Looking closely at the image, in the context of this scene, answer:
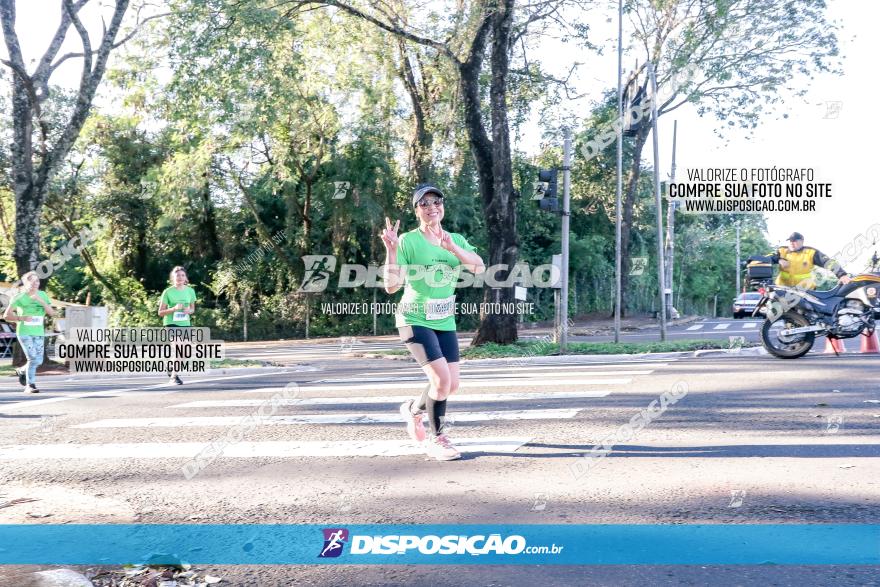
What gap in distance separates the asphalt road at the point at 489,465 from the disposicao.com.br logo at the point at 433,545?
0.22 meters

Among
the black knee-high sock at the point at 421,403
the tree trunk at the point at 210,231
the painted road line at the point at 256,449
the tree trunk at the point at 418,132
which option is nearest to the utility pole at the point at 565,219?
the painted road line at the point at 256,449

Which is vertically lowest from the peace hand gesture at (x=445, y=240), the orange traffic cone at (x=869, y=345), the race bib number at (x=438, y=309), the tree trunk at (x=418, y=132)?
the orange traffic cone at (x=869, y=345)

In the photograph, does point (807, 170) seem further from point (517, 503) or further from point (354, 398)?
point (517, 503)

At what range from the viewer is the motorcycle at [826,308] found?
39.7 feet

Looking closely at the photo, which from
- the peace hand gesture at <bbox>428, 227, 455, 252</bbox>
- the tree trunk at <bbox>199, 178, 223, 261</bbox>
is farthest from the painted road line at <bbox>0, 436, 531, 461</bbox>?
the tree trunk at <bbox>199, 178, 223, 261</bbox>

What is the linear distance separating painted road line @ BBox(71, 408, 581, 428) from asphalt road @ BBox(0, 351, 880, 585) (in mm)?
29

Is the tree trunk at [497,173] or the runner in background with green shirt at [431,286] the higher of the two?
the tree trunk at [497,173]

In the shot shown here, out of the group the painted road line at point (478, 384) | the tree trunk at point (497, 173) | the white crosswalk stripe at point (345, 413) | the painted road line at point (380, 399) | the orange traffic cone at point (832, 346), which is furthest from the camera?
the tree trunk at point (497, 173)

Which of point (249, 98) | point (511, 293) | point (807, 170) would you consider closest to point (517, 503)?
point (511, 293)

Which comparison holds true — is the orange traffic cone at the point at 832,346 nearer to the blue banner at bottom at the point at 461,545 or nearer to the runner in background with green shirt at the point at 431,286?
the runner in background with green shirt at the point at 431,286

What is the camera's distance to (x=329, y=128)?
29156mm

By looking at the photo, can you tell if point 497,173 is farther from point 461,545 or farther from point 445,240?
point 461,545

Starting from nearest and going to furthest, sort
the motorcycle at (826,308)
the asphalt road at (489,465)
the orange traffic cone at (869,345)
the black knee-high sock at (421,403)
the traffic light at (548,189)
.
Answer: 1. the asphalt road at (489,465)
2. the black knee-high sock at (421,403)
3. the motorcycle at (826,308)
4. the orange traffic cone at (869,345)
5. the traffic light at (548,189)

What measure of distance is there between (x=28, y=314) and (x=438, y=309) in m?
8.76
